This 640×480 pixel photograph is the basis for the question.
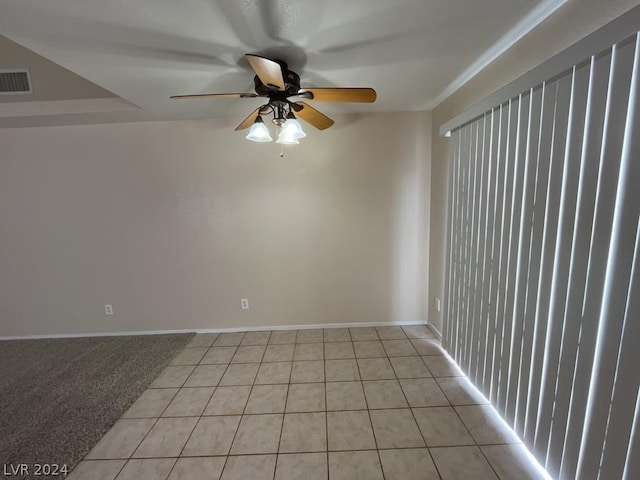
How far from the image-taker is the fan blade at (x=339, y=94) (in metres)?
1.54

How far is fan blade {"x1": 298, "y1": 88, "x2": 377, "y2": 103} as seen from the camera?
60.7 inches

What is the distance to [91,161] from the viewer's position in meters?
2.86

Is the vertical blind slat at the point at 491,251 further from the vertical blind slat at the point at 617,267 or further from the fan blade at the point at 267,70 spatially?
the fan blade at the point at 267,70

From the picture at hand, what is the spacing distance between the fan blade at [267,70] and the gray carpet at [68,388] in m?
2.50

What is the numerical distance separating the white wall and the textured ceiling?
786 millimetres

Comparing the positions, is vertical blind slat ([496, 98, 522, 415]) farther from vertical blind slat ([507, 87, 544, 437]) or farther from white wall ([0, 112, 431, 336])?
white wall ([0, 112, 431, 336])

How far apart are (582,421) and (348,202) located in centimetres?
231

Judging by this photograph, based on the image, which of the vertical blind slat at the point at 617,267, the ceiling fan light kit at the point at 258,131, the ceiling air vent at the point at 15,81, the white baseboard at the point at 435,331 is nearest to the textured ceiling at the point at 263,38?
the ceiling fan light kit at the point at 258,131

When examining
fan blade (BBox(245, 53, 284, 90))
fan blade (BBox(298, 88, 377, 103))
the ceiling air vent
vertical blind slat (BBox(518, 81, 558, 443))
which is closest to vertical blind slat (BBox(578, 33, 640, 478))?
vertical blind slat (BBox(518, 81, 558, 443))

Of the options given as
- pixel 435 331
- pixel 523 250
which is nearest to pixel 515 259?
pixel 523 250

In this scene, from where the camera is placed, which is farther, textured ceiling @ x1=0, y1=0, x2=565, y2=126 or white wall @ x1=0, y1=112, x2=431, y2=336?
white wall @ x1=0, y1=112, x2=431, y2=336

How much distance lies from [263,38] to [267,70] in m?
0.32

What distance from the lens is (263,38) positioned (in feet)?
4.87

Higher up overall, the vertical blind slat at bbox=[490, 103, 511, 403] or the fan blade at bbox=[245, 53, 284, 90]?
the fan blade at bbox=[245, 53, 284, 90]
